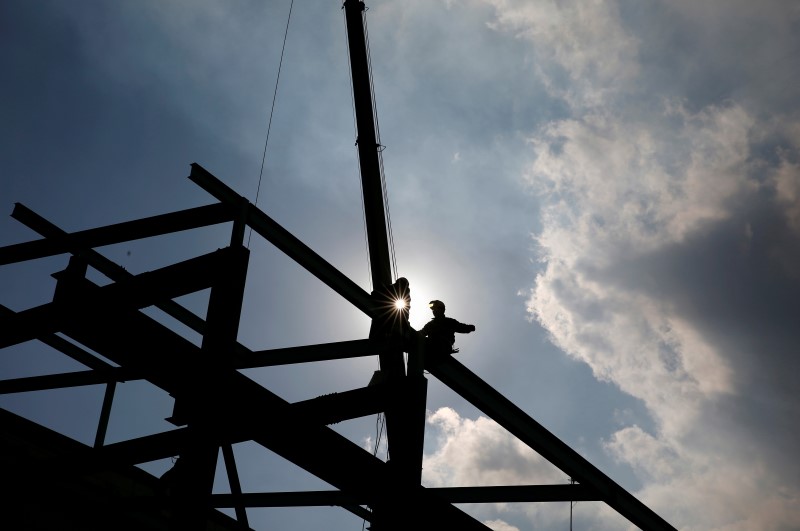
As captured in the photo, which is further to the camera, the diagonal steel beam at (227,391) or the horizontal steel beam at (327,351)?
the horizontal steel beam at (327,351)

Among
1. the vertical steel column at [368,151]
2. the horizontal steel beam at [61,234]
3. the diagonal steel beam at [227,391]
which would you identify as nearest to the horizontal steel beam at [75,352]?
the horizontal steel beam at [61,234]

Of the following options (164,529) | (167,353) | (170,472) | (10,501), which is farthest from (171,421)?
(164,529)

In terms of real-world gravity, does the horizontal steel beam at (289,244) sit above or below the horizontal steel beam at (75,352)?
above

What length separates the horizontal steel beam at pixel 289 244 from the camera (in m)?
7.80

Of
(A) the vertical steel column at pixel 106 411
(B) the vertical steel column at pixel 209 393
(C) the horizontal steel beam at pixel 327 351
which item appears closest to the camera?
(B) the vertical steel column at pixel 209 393

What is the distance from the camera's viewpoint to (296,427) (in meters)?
6.93

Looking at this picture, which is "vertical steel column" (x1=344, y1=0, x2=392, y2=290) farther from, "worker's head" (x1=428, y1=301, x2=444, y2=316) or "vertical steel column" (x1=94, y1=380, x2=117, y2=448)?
"vertical steel column" (x1=94, y1=380, x2=117, y2=448)

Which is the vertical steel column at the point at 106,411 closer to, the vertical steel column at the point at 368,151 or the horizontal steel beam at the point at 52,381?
the horizontal steel beam at the point at 52,381

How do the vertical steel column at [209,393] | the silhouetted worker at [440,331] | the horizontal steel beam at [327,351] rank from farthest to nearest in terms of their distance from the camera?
1. the silhouetted worker at [440,331]
2. the horizontal steel beam at [327,351]
3. the vertical steel column at [209,393]

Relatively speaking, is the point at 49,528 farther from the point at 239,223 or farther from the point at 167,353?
the point at 239,223

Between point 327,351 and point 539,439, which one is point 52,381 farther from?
point 539,439

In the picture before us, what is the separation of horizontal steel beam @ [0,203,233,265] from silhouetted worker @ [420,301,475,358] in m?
2.64

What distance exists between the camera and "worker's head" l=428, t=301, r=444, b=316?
912 centimetres

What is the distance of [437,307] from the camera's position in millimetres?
9180
